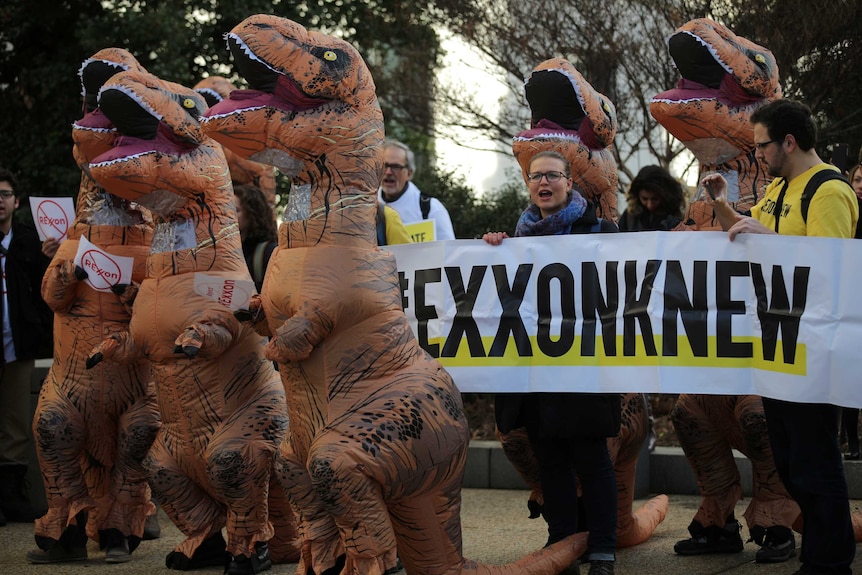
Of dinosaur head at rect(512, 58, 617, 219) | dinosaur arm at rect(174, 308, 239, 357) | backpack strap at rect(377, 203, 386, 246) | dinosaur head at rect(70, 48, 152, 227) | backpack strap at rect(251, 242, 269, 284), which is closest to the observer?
dinosaur arm at rect(174, 308, 239, 357)

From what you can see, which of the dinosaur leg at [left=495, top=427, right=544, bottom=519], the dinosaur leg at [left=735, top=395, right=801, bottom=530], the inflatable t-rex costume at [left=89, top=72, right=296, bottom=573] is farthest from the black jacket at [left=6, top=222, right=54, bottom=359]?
the dinosaur leg at [left=735, top=395, right=801, bottom=530]

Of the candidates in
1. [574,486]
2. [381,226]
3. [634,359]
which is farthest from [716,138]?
[574,486]

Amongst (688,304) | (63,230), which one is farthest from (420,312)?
(63,230)

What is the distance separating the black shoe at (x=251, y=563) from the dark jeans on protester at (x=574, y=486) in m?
1.45

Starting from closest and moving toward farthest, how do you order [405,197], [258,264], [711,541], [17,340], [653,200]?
1. [711,541]
2. [258,264]
3. [653,200]
4. [17,340]
5. [405,197]

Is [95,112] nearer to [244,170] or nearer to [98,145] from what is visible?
[98,145]

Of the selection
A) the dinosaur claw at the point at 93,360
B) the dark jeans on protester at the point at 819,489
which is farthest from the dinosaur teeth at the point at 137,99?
the dark jeans on protester at the point at 819,489

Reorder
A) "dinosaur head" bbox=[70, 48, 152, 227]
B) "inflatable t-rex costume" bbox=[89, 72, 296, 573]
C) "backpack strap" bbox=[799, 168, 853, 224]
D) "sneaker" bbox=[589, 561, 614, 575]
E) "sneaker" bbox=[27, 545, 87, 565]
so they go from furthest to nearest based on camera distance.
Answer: "dinosaur head" bbox=[70, 48, 152, 227] < "sneaker" bbox=[27, 545, 87, 565] < "inflatable t-rex costume" bbox=[89, 72, 296, 573] < "sneaker" bbox=[589, 561, 614, 575] < "backpack strap" bbox=[799, 168, 853, 224]

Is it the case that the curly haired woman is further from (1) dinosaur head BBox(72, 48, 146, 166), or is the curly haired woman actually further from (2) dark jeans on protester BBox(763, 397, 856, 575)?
(1) dinosaur head BBox(72, 48, 146, 166)

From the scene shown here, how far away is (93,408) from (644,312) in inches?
117

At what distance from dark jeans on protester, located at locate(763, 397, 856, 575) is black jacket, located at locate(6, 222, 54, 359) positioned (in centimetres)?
488

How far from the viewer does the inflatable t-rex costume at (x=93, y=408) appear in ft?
20.6

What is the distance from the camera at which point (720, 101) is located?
19.8ft

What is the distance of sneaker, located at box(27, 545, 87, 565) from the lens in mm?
6316
